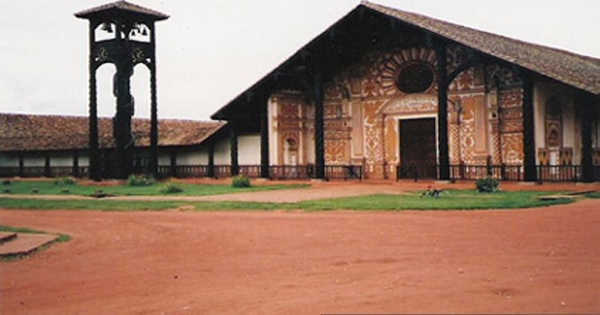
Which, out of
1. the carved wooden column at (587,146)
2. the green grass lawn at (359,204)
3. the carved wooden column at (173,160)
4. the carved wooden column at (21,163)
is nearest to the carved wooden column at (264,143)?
the carved wooden column at (173,160)

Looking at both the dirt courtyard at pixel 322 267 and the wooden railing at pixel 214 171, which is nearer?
the dirt courtyard at pixel 322 267

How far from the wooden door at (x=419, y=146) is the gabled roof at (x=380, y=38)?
3.82 metres

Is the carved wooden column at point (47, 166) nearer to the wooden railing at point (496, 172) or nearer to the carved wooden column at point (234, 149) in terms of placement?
the carved wooden column at point (234, 149)

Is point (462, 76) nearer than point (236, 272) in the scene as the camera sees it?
No

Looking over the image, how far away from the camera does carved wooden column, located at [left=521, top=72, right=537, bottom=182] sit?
24.9 m

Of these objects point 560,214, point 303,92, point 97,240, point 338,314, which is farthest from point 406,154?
point 338,314

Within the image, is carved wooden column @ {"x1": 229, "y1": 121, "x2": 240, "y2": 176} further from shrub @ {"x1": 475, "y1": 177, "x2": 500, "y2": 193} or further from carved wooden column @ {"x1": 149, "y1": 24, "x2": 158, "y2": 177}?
shrub @ {"x1": 475, "y1": 177, "x2": 500, "y2": 193}

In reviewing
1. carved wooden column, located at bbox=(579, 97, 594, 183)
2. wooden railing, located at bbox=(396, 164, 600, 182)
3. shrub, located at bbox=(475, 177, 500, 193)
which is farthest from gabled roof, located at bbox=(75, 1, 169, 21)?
carved wooden column, located at bbox=(579, 97, 594, 183)

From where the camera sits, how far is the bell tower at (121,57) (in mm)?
35656

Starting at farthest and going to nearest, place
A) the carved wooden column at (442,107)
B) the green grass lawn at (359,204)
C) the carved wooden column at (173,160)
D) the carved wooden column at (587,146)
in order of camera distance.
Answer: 1. the carved wooden column at (173,160)
2. the carved wooden column at (442,107)
3. the carved wooden column at (587,146)
4. the green grass lawn at (359,204)

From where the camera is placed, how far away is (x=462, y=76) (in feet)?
97.5

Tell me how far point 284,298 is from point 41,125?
45.5 m

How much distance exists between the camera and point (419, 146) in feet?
102

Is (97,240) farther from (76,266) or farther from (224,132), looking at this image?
(224,132)
